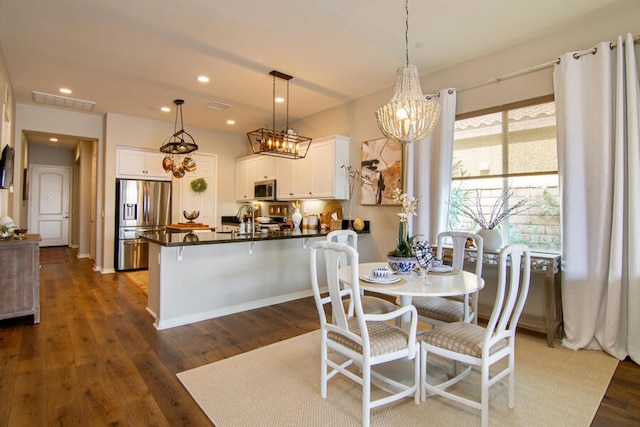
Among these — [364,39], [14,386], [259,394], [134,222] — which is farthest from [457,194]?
[134,222]

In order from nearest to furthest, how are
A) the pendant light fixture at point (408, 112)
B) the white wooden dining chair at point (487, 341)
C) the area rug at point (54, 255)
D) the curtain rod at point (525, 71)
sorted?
the white wooden dining chair at point (487, 341), the pendant light fixture at point (408, 112), the curtain rod at point (525, 71), the area rug at point (54, 255)

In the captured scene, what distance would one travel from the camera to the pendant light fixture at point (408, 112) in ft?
8.30

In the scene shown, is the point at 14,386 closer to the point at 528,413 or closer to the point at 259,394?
the point at 259,394

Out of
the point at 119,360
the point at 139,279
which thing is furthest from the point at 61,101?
the point at 119,360

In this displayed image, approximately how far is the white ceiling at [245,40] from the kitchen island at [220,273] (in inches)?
78.7

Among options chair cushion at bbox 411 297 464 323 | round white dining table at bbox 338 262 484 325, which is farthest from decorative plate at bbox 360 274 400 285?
chair cushion at bbox 411 297 464 323

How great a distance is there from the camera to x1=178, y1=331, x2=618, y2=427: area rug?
76.9 inches

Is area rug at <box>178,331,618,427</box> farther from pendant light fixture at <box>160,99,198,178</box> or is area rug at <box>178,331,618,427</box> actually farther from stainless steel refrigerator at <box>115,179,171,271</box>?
stainless steel refrigerator at <box>115,179,171,271</box>

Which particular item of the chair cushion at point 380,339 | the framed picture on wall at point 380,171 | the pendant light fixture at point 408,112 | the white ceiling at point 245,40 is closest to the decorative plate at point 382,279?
the chair cushion at point 380,339

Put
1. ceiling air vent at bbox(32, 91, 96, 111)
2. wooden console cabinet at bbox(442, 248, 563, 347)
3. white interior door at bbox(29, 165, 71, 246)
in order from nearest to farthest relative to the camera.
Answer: wooden console cabinet at bbox(442, 248, 563, 347) → ceiling air vent at bbox(32, 91, 96, 111) → white interior door at bbox(29, 165, 71, 246)

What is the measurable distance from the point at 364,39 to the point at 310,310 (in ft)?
9.81

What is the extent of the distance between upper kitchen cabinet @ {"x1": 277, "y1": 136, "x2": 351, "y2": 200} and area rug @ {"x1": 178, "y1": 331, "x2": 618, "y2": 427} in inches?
112

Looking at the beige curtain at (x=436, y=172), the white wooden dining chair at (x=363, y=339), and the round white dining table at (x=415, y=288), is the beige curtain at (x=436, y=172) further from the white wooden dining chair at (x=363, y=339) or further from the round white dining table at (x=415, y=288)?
the white wooden dining chair at (x=363, y=339)

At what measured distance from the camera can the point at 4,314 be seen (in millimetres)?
3326
